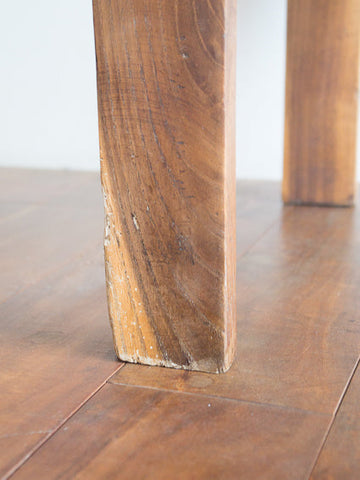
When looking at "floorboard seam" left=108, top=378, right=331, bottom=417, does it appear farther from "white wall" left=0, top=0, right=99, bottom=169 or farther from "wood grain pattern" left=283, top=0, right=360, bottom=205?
"white wall" left=0, top=0, right=99, bottom=169

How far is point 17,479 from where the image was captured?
62cm

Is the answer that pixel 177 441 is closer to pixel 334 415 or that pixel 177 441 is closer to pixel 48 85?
pixel 334 415

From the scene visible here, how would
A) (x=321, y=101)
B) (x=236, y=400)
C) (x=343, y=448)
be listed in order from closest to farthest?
(x=343, y=448), (x=236, y=400), (x=321, y=101)

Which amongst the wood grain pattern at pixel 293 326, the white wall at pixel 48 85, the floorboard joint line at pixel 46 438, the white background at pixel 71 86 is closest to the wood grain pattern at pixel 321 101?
the wood grain pattern at pixel 293 326

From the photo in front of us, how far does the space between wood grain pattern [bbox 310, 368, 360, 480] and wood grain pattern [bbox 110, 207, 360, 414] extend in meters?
0.02

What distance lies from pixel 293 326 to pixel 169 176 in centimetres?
35

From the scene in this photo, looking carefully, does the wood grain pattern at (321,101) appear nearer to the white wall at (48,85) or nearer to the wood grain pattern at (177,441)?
the white wall at (48,85)

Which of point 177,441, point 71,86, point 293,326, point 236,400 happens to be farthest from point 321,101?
point 177,441

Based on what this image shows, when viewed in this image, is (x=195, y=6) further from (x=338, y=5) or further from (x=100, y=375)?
(x=338, y=5)

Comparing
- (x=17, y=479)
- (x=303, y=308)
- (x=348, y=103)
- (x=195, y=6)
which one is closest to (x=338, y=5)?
(x=348, y=103)

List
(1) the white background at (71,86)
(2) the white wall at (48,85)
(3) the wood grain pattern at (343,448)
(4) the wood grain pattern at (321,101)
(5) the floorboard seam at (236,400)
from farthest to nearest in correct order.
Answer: (2) the white wall at (48,85) < (1) the white background at (71,86) < (4) the wood grain pattern at (321,101) < (5) the floorboard seam at (236,400) < (3) the wood grain pattern at (343,448)

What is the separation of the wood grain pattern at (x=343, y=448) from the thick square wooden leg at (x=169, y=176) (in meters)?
0.17

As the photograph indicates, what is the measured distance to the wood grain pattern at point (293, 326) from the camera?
0.80 metres

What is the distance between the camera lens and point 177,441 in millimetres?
686
